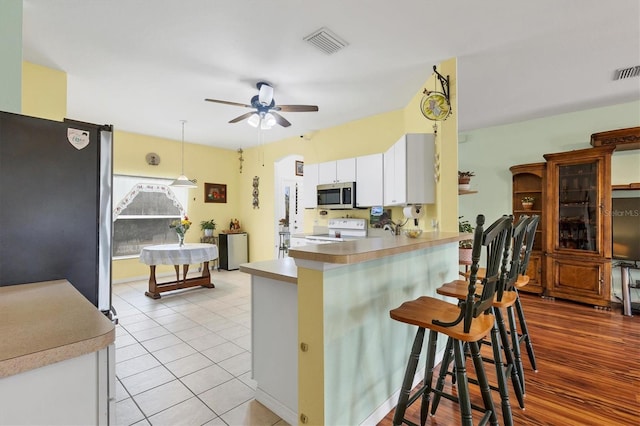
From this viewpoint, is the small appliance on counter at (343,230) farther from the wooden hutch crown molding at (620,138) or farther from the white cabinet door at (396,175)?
the wooden hutch crown molding at (620,138)

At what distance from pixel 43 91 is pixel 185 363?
2974mm

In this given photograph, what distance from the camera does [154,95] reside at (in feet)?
11.8

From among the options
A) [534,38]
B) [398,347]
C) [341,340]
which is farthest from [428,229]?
[341,340]

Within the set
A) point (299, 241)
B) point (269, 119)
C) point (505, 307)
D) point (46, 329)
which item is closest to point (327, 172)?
point (299, 241)

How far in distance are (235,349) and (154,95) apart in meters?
3.15

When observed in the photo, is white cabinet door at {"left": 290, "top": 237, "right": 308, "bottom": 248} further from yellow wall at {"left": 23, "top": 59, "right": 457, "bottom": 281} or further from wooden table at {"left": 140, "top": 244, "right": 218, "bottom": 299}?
wooden table at {"left": 140, "top": 244, "right": 218, "bottom": 299}

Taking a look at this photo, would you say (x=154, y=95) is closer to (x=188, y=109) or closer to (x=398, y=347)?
(x=188, y=109)

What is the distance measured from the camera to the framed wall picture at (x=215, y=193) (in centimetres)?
634

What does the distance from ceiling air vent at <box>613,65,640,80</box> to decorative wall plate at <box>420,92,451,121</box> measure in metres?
1.97

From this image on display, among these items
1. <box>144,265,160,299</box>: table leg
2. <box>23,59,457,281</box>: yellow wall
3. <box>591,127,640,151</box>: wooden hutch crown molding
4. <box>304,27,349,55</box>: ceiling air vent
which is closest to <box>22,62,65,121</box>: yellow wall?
<box>23,59,457,281</box>: yellow wall

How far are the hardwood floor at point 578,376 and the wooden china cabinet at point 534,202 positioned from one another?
2.73ft

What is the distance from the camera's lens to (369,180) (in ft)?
13.5

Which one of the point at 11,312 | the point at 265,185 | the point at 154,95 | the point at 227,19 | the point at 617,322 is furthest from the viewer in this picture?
the point at 265,185

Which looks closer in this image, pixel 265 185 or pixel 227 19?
pixel 227 19
